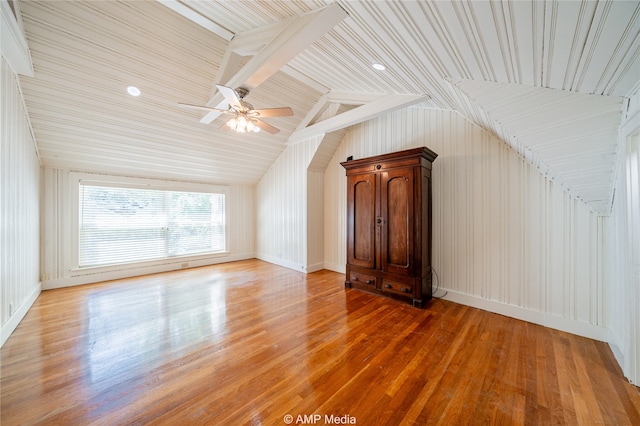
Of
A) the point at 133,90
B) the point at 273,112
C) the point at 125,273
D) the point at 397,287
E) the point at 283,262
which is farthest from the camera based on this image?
the point at 283,262

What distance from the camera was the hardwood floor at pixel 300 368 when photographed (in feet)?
4.72

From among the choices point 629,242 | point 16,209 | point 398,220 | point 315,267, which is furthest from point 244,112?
point 629,242

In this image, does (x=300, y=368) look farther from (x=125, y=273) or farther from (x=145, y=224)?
(x=145, y=224)

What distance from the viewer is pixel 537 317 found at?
8.46ft

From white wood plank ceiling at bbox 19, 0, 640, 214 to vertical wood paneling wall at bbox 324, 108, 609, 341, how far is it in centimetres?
28

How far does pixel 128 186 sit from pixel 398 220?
504cm

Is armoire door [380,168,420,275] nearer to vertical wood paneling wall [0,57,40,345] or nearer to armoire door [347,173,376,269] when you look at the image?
armoire door [347,173,376,269]

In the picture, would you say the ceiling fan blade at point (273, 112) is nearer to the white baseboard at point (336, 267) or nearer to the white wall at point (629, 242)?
the white wall at point (629, 242)

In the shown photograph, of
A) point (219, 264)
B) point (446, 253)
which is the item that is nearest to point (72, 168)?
point (219, 264)

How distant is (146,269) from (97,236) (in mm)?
1014

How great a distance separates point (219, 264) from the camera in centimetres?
548

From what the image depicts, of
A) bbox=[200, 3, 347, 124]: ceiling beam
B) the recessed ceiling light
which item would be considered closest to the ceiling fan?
bbox=[200, 3, 347, 124]: ceiling beam

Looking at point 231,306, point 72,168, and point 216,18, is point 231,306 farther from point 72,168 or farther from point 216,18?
point 72,168

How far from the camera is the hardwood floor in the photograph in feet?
4.72
